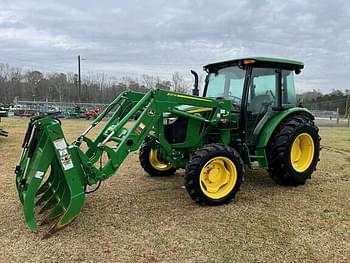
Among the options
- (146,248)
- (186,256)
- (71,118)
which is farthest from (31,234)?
(71,118)

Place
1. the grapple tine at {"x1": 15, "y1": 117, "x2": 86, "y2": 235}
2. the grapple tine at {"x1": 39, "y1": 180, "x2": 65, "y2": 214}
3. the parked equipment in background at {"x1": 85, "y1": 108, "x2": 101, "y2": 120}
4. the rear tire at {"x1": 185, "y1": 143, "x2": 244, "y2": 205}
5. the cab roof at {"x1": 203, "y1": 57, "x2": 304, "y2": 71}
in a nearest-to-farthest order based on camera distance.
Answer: the grapple tine at {"x1": 15, "y1": 117, "x2": 86, "y2": 235} < the grapple tine at {"x1": 39, "y1": 180, "x2": 65, "y2": 214} < the rear tire at {"x1": 185, "y1": 143, "x2": 244, "y2": 205} < the cab roof at {"x1": 203, "y1": 57, "x2": 304, "y2": 71} < the parked equipment in background at {"x1": 85, "y1": 108, "x2": 101, "y2": 120}

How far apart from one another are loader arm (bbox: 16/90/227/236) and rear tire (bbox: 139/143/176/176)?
4.48ft

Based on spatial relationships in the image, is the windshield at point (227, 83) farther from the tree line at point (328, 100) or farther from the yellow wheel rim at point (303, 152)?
the tree line at point (328, 100)

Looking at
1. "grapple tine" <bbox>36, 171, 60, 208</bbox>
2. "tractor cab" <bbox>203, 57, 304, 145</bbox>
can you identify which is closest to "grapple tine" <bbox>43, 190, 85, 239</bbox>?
"grapple tine" <bbox>36, 171, 60, 208</bbox>

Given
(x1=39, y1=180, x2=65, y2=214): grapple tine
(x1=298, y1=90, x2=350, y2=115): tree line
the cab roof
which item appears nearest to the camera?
(x1=39, y1=180, x2=65, y2=214): grapple tine

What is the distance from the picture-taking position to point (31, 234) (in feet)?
12.9

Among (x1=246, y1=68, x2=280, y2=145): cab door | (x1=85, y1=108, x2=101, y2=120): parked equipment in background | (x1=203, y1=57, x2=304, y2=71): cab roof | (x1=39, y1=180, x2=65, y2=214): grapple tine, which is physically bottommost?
(x1=85, y1=108, x2=101, y2=120): parked equipment in background

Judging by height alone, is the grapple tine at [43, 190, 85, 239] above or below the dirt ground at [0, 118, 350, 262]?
above

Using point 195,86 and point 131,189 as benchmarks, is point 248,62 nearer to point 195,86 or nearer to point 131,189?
point 195,86

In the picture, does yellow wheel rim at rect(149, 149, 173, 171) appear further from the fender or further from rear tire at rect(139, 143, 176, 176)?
the fender

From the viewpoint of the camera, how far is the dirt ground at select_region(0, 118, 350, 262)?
351cm

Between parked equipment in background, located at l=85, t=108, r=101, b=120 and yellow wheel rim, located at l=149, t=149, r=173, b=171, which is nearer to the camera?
yellow wheel rim, located at l=149, t=149, r=173, b=171

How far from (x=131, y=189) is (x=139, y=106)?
66.8 inches

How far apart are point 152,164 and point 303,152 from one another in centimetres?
270
